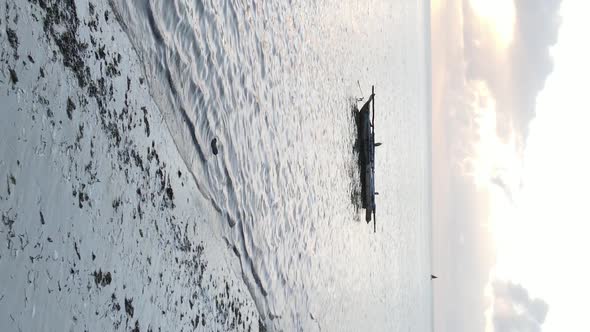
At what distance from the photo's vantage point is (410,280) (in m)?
A: 12.9

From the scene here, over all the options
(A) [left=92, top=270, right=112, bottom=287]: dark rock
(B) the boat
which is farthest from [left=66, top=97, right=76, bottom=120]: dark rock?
(B) the boat

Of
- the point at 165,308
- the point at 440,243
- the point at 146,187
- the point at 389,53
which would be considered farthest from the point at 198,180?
the point at 440,243

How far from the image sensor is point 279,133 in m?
4.74

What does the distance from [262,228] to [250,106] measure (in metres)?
0.91


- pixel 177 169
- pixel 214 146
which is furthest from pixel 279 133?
pixel 177 169

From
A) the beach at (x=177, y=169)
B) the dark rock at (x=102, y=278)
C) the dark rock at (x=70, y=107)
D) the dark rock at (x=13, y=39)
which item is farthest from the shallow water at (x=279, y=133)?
the dark rock at (x=102, y=278)

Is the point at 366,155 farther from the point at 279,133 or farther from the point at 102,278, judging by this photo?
the point at 102,278

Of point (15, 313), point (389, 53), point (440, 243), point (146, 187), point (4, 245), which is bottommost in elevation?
point (15, 313)

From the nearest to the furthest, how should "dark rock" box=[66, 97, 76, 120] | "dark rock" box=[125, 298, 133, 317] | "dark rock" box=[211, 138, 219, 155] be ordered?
"dark rock" box=[66, 97, 76, 120], "dark rock" box=[125, 298, 133, 317], "dark rock" box=[211, 138, 219, 155]

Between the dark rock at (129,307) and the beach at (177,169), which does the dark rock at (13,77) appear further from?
the dark rock at (129,307)

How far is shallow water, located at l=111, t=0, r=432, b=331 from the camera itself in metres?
3.43

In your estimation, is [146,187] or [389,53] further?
[389,53]

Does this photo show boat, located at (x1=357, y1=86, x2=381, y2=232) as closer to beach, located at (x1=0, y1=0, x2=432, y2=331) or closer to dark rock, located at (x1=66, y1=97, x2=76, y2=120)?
beach, located at (x1=0, y1=0, x2=432, y2=331)

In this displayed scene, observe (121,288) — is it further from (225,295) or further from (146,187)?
(225,295)
